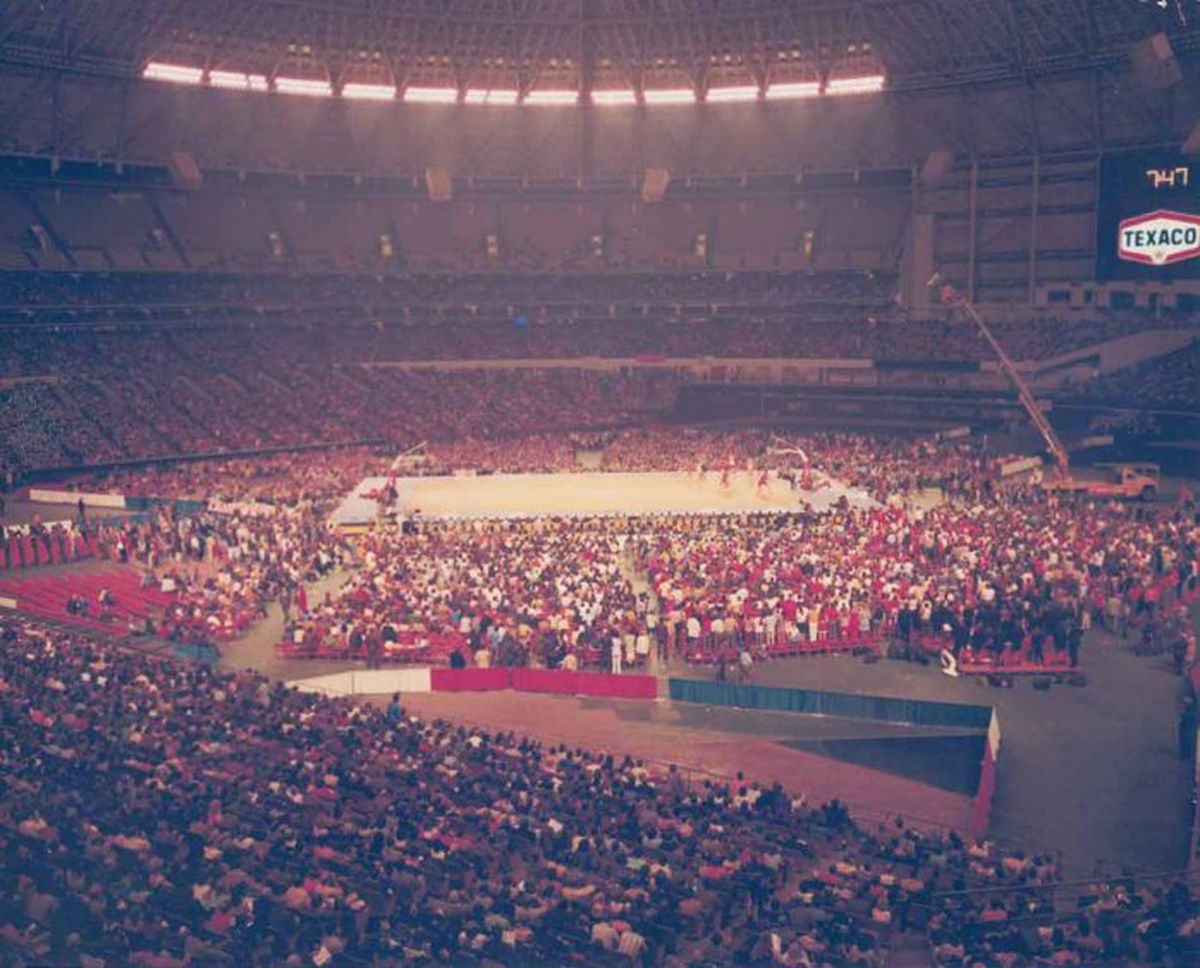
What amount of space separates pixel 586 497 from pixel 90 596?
18.7m

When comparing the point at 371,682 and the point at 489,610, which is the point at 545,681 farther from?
Result: the point at 371,682

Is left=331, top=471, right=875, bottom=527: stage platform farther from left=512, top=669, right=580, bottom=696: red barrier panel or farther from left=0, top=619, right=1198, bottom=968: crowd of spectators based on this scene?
left=0, top=619, right=1198, bottom=968: crowd of spectators

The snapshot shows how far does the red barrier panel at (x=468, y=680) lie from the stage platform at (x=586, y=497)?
46.7ft

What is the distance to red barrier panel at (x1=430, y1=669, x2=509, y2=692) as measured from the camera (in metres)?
27.5

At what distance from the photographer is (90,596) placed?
33.9m

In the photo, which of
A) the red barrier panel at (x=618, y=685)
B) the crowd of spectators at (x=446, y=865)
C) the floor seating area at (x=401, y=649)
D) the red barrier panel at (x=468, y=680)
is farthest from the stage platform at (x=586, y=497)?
the crowd of spectators at (x=446, y=865)

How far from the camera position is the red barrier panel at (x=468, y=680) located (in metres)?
27.5

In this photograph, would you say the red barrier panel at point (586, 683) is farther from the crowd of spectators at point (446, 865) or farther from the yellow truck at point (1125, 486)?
the yellow truck at point (1125, 486)

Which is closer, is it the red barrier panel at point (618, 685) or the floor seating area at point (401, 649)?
the red barrier panel at point (618, 685)

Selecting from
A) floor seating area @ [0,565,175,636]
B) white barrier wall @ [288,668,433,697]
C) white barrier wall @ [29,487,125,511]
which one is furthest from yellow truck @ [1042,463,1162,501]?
white barrier wall @ [29,487,125,511]

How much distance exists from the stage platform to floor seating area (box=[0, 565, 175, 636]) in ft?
27.2

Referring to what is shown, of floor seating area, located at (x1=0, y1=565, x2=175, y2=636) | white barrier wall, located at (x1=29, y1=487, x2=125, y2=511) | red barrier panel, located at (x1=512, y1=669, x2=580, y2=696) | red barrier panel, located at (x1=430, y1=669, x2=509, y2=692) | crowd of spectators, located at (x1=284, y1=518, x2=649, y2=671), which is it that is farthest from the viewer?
white barrier wall, located at (x1=29, y1=487, x2=125, y2=511)

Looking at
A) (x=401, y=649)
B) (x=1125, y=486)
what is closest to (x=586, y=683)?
(x=401, y=649)

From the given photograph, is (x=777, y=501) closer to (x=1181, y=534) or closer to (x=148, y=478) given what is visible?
(x=1181, y=534)
